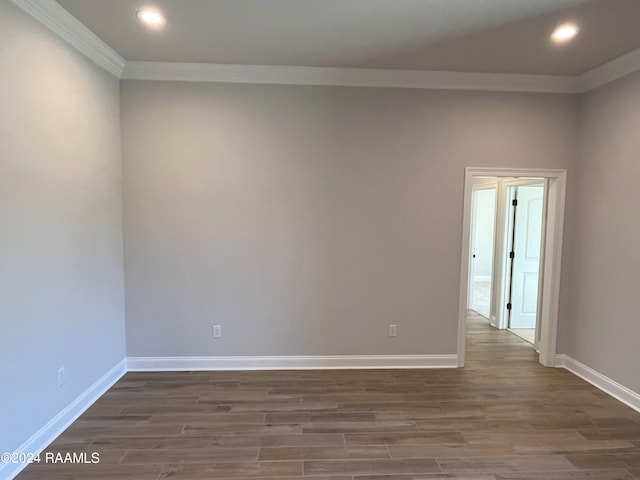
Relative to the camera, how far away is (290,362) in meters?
3.81

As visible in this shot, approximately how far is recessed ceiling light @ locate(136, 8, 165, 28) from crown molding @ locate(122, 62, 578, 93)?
75cm

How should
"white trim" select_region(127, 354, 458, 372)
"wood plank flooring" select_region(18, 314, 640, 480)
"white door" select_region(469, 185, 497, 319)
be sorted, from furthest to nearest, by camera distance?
"white door" select_region(469, 185, 497, 319), "white trim" select_region(127, 354, 458, 372), "wood plank flooring" select_region(18, 314, 640, 480)

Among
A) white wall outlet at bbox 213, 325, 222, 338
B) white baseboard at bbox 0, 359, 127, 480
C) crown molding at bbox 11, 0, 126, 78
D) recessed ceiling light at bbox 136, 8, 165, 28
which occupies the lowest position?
white baseboard at bbox 0, 359, 127, 480

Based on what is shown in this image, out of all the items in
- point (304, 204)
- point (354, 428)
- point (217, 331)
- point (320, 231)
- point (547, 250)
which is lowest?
point (354, 428)

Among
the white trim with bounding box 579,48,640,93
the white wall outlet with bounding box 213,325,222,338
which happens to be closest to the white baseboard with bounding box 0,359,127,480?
the white wall outlet with bounding box 213,325,222,338

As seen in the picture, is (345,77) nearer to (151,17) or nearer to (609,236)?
(151,17)

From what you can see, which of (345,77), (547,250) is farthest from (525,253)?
(345,77)

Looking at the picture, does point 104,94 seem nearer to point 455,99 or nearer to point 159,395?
point 159,395

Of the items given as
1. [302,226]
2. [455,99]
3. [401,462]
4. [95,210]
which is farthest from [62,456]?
[455,99]

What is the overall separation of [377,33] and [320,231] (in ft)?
5.69

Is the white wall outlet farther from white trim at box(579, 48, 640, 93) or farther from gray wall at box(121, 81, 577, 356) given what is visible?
white trim at box(579, 48, 640, 93)

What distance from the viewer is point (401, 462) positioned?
2.41 metres

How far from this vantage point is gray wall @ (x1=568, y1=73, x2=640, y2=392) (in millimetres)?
3184

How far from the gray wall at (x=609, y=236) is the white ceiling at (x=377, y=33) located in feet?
1.55
